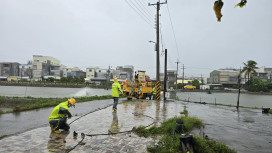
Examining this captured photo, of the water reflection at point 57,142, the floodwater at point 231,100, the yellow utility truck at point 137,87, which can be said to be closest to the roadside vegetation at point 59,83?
the floodwater at point 231,100

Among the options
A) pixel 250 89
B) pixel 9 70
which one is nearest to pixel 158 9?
pixel 250 89

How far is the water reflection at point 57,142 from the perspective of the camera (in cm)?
478

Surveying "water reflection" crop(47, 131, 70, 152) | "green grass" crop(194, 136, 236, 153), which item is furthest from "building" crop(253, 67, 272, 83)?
"water reflection" crop(47, 131, 70, 152)

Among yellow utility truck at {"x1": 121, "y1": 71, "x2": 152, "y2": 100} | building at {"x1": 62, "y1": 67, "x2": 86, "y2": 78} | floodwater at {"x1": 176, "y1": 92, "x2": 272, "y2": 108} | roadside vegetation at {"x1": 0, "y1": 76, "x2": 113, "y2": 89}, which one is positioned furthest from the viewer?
building at {"x1": 62, "y1": 67, "x2": 86, "y2": 78}

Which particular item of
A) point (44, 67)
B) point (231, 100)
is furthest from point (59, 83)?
point (231, 100)

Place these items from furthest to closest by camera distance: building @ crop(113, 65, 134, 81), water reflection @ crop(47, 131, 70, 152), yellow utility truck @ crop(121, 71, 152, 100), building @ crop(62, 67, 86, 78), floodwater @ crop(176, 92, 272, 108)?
building @ crop(62, 67, 86, 78), building @ crop(113, 65, 134, 81), floodwater @ crop(176, 92, 272, 108), yellow utility truck @ crop(121, 71, 152, 100), water reflection @ crop(47, 131, 70, 152)

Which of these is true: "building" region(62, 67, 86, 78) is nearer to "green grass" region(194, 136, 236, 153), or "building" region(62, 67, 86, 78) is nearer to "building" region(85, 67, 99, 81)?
"building" region(85, 67, 99, 81)

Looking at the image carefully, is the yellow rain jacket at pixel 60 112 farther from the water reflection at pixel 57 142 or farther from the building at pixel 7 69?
the building at pixel 7 69

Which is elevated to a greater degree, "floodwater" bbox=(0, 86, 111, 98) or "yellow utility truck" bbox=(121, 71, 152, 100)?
"yellow utility truck" bbox=(121, 71, 152, 100)

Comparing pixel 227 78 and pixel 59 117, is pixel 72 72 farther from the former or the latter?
pixel 59 117

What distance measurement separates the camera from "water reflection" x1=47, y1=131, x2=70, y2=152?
15.7ft

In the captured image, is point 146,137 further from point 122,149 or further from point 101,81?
point 101,81

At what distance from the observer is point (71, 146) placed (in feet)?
16.2

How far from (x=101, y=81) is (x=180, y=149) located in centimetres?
8785
